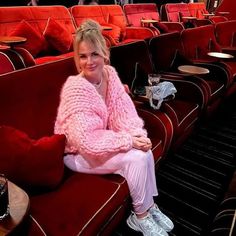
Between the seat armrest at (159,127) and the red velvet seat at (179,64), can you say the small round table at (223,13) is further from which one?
the seat armrest at (159,127)

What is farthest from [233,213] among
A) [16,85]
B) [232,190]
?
[16,85]

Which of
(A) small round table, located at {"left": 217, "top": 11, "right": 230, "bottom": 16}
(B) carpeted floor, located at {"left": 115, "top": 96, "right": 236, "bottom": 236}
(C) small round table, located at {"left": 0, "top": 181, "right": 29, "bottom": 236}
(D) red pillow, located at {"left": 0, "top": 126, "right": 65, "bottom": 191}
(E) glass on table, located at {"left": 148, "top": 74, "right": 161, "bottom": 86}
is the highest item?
(C) small round table, located at {"left": 0, "top": 181, "right": 29, "bottom": 236}

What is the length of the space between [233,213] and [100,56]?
104 cm

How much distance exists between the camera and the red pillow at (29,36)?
3351mm

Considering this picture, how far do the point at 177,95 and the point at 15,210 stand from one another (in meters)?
2.17

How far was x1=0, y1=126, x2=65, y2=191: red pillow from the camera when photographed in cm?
125

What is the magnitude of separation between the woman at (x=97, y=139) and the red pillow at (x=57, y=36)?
228 centimetres

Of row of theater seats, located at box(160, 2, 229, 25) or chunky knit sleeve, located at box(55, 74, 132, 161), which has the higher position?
chunky knit sleeve, located at box(55, 74, 132, 161)

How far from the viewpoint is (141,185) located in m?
1.53

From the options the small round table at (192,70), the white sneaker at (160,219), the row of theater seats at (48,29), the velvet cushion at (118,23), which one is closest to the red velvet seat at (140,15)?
the velvet cushion at (118,23)

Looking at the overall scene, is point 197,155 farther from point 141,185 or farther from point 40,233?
point 40,233

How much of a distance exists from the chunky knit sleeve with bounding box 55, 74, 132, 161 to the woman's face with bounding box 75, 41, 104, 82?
0.08 m

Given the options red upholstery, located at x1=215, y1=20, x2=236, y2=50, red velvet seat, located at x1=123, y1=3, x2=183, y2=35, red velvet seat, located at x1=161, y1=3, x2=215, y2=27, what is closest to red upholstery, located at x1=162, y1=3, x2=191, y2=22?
red velvet seat, located at x1=161, y1=3, x2=215, y2=27

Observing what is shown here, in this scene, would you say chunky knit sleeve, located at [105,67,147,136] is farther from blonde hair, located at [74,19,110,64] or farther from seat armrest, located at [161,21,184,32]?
seat armrest, located at [161,21,184,32]
